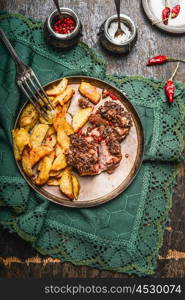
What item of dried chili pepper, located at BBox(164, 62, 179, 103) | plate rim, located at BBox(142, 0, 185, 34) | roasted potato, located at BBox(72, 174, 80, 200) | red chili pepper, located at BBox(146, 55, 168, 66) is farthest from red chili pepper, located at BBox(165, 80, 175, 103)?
roasted potato, located at BBox(72, 174, 80, 200)

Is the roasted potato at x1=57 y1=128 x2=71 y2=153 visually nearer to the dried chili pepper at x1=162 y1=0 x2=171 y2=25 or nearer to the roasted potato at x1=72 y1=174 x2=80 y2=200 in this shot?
the roasted potato at x1=72 y1=174 x2=80 y2=200

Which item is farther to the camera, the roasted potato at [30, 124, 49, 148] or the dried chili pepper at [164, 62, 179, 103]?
the dried chili pepper at [164, 62, 179, 103]

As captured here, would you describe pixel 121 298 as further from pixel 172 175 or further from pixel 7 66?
pixel 7 66

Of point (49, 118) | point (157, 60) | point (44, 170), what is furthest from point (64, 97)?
point (157, 60)

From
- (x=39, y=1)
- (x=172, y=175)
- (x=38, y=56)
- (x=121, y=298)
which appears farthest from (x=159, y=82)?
(x=121, y=298)

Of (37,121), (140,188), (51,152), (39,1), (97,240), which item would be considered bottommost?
(97,240)

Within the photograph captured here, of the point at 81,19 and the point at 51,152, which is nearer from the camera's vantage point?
the point at 51,152
